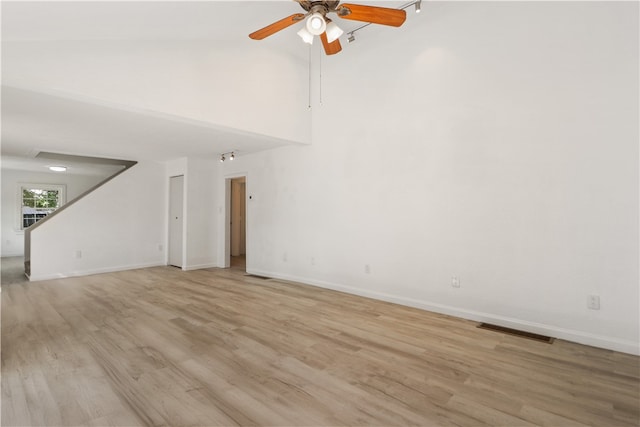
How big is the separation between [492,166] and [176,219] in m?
6.35

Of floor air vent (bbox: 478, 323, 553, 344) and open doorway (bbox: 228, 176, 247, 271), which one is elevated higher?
open doorway (bbox: 228, 176, 247, 271)

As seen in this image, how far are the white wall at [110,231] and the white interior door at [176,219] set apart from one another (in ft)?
0.81

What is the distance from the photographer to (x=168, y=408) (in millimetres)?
1876

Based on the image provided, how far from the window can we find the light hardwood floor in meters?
7.09

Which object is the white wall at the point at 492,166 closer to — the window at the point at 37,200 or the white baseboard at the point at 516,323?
the white baseboard at the point at 516,323

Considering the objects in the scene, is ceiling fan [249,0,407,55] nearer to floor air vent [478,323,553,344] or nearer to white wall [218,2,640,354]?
white wall [218,2,640,354]

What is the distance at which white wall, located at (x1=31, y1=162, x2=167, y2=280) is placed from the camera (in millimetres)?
5781

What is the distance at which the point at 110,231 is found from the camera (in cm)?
648

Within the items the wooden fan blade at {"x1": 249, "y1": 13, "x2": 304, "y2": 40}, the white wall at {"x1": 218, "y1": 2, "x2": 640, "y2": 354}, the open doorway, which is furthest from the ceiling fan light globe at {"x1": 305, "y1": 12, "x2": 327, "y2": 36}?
the open doorway

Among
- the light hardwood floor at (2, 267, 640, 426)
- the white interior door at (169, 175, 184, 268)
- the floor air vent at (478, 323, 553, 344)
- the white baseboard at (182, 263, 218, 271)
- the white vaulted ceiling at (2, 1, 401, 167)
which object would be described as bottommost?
the floor air vent at (478, 323, 553, 344)

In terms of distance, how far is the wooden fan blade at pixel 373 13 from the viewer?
2.39 meters

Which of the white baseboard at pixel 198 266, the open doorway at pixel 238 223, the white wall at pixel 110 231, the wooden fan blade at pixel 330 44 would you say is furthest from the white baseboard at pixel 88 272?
the wooden fan blade at pixel 330 44

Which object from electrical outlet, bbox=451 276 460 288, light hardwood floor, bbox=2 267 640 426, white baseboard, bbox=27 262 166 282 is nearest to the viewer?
light hardwood floor, bbox=2 267 640 426

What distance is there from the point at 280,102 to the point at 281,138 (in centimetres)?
55
